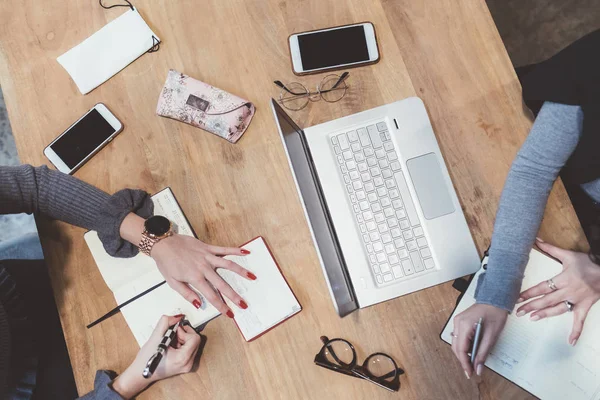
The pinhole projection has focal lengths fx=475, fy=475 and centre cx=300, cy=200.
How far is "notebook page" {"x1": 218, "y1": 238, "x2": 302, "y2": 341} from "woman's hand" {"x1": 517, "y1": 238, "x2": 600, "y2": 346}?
48cm

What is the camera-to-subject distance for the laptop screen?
2.89 ft

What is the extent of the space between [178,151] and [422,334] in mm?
680

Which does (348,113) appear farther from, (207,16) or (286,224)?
(207,16)

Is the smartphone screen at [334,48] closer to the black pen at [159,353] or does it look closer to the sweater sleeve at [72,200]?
the sweater sleeve at [72,200]

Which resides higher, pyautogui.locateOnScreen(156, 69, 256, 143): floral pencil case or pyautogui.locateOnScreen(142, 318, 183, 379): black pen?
pyautogui.locateOnScreen(156, 69, 256, 143): floral pencil case

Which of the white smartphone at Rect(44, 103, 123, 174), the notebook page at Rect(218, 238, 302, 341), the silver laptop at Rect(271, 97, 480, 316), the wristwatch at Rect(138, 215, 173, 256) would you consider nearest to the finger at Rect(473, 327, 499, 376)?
the silver laptop at Rect(271, 97, 480, 316)

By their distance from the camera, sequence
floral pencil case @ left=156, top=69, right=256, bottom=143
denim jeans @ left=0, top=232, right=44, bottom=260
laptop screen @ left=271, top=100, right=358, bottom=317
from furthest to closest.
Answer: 1. denim jeans @ left=0, top=232, right=44, bottom=260
2. floral pencil case @ left=156, top=69, right=256, bottom=143
3. laptop screen @ left=271, top=100, right=358, bottom=317

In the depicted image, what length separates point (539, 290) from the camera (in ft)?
3.17

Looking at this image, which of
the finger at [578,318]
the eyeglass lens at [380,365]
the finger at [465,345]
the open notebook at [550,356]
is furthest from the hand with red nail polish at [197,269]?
the finger at [578,318]

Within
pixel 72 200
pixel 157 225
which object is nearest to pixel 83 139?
pixel 72 200

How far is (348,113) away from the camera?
1.09 metres

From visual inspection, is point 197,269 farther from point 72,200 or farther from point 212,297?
point 72,200

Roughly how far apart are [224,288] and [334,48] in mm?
596

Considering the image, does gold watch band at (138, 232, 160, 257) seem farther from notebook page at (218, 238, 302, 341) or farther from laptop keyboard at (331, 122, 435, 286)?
laptop keyboard at (331, 122, 435, 286)
